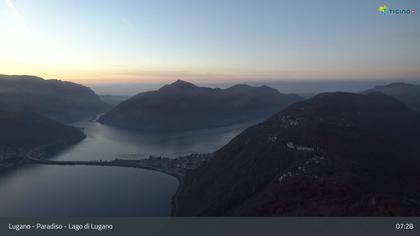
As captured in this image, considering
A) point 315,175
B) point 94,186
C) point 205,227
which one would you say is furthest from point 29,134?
point 205,227

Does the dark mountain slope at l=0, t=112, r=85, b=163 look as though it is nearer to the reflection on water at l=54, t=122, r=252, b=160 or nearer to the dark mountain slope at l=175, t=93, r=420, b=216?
the reflection on water at l=54, t=122, r=252, b=160

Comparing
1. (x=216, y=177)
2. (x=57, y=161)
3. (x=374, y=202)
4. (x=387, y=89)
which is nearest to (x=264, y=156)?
(x=216, y=177)

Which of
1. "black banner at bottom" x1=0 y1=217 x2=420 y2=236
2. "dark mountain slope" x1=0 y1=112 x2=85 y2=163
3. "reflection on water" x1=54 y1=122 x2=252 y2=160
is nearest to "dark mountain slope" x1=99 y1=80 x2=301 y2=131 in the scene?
"reflection on water" x1=54 y1=122 x2=252 y2=160

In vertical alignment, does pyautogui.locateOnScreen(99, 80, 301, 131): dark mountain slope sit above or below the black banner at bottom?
below

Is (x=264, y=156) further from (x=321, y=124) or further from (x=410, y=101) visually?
(x=410, y=101)

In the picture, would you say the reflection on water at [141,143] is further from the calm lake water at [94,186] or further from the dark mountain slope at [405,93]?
the dark mountain slope at [405,93]

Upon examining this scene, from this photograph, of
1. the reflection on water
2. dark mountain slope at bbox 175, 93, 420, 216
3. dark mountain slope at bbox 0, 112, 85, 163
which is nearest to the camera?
dark mountain slope at bbox 175, 93, 420, 216

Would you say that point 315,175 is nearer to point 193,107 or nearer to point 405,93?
point 405,93
